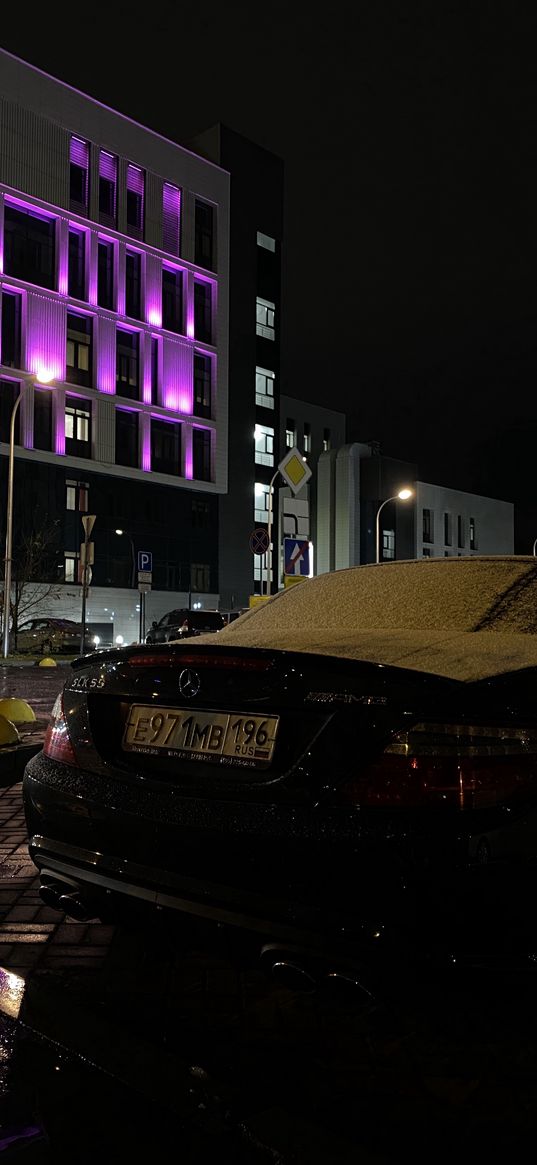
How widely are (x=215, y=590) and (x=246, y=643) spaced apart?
54940mm

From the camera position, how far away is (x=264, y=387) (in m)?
61.4

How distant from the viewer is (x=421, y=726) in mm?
2338

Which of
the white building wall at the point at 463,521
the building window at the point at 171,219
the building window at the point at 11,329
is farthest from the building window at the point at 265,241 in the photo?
the white building wall at the point at 463,521

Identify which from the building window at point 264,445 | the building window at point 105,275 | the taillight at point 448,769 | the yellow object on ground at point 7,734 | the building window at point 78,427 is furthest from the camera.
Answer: the building window at point 264,445

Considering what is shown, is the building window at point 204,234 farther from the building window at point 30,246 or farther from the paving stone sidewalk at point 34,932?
the paving stone sidewalk at point 34,932

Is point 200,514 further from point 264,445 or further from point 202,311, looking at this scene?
point 202,311

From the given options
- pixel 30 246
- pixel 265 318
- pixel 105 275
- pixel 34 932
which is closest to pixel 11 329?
pixel 30 246

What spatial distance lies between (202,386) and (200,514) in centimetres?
801

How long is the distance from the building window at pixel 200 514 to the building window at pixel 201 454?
153 cm

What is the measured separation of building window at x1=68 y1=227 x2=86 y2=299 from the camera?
5028cm

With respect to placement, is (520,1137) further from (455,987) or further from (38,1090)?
(38,1090)

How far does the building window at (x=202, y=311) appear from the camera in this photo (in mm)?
56844

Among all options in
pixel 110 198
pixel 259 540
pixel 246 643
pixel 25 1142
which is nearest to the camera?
pixel 25 1142

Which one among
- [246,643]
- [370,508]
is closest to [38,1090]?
[246,643]
